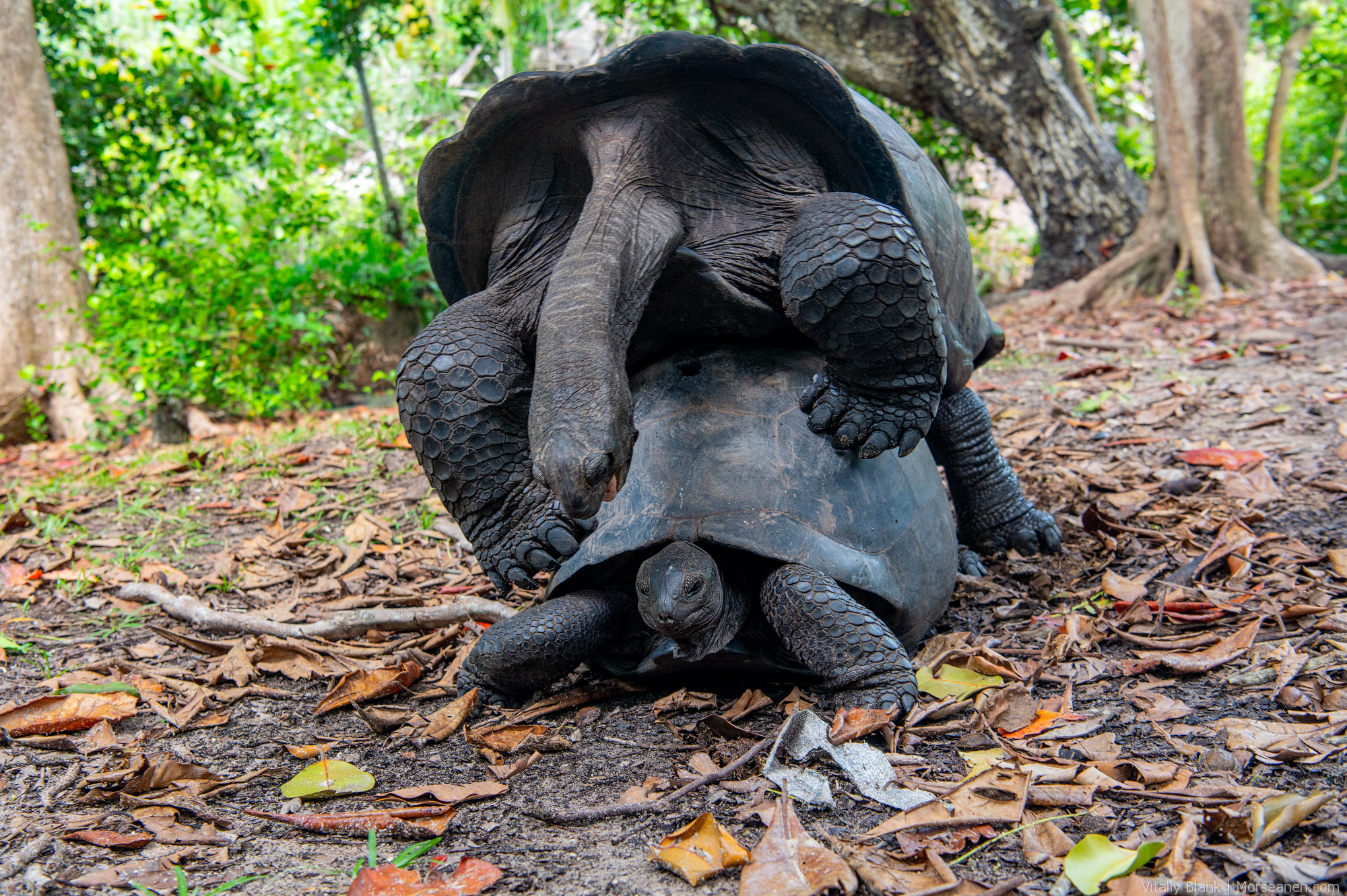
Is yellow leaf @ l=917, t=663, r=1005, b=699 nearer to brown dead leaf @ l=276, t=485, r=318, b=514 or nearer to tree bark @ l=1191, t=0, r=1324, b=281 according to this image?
brown dead leaf @ l=276, t=485, r=318, b=514

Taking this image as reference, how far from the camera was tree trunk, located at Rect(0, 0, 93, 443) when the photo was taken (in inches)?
292

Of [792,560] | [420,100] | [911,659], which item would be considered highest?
[420,100]

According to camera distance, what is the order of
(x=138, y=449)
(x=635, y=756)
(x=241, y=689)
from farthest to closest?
(x=138, y=449), (x=241, y=689), (x=635, y=756)

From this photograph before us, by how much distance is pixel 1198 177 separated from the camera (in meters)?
8.55

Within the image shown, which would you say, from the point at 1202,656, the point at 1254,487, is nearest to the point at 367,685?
the point at 1202,656

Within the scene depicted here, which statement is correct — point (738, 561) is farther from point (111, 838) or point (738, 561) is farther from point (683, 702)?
point (111, 838)

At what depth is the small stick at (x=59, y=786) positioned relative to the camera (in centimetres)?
200

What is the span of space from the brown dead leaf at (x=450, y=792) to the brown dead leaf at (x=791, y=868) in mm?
Result: 669

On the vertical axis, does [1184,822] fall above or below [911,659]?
above

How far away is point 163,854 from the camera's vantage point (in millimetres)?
1759

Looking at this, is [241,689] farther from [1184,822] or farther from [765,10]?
[765,10]

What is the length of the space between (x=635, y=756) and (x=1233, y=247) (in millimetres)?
8657

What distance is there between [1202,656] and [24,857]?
2794 mm

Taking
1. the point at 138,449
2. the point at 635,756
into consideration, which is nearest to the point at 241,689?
the point at 635,756
